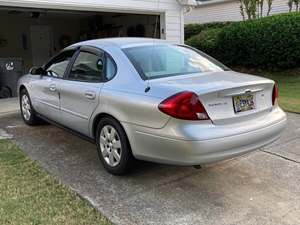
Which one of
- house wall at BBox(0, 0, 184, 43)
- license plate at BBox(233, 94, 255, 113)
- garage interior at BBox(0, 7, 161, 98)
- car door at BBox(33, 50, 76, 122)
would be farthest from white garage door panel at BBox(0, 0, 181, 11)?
license plate at BBox(233, 94, 255, 113)

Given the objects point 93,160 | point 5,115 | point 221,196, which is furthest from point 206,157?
point 5,115

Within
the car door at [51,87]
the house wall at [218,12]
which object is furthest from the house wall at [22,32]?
the car door at [51,87]

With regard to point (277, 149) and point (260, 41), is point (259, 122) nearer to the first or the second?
point (277, 149)

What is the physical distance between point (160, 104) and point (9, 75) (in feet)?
26.1

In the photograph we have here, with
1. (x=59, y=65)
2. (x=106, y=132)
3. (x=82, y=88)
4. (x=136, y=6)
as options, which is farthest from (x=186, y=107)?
(x=136, y=6)

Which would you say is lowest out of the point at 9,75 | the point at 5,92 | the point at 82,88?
the point at 5,92

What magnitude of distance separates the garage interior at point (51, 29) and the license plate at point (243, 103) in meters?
9.92

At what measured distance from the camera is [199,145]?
11.1 feet

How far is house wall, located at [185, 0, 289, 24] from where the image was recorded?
18.9 metres

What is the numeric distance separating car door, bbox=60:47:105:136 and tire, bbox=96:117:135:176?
0.96 feet

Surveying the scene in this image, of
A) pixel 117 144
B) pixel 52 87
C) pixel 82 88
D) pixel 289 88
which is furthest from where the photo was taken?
pixel 289 88

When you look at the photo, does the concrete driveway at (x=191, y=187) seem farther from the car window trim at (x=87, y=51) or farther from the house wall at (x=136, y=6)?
the house wall at (x=136, y=6)

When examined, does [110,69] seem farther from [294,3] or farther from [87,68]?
[294,3]

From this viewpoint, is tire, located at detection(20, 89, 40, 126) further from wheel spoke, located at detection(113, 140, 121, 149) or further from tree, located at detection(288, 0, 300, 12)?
tree, located at detection(288, 0, 300, 12)
